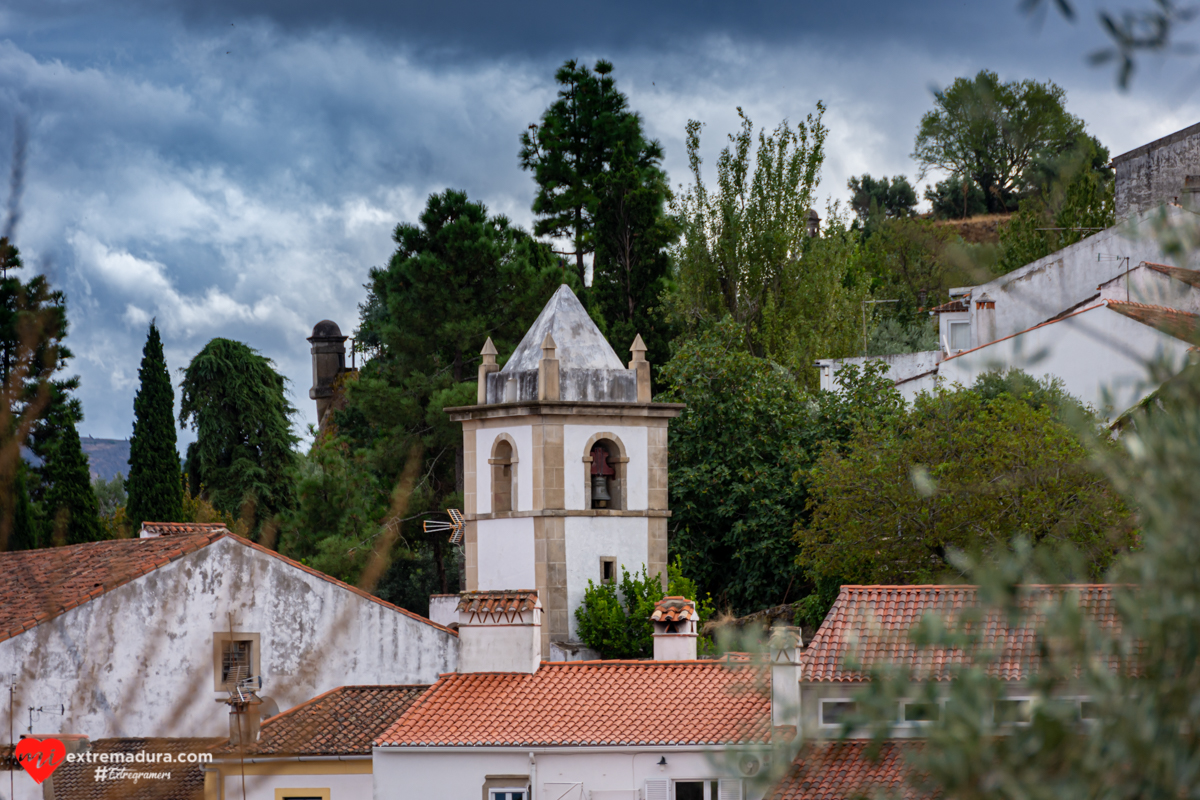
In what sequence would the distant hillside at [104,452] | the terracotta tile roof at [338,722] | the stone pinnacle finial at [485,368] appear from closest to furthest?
the distant hillside at [104,452] < the terracotta tile roof at [338,722] < the stone pinnacle finial at [485,368]

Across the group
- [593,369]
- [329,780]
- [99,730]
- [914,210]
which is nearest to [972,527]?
[593,369]

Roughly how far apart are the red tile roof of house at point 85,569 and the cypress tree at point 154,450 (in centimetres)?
967

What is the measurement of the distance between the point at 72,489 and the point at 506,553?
11793mm

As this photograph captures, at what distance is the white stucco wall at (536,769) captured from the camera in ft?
59.7

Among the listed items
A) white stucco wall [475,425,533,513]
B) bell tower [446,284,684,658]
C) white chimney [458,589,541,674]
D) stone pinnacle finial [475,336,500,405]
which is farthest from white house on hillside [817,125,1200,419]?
stone pinnacle finial [475,336,500,405]

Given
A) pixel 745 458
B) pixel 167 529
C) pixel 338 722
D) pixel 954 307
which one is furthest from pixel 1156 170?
pixel 338 722

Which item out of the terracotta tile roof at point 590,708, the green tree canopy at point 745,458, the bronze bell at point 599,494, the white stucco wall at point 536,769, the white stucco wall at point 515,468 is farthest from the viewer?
the green tree canopy at point 745,458

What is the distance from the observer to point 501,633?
2067cm

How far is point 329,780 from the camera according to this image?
62.1 ft

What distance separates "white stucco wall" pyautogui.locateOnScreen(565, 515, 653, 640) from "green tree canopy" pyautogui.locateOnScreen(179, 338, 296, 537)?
835 inches

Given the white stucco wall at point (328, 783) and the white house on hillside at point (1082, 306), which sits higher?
the white house on hillside at point (1082, 306)

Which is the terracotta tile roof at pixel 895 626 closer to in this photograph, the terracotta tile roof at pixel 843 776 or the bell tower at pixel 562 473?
the terracotta tile roof at pixel 843 776

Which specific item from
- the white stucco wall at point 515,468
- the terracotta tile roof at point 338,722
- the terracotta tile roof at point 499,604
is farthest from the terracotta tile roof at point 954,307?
the terracotta tile roof at point 338,722

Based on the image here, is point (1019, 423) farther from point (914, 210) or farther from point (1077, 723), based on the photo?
point (914, 210)
